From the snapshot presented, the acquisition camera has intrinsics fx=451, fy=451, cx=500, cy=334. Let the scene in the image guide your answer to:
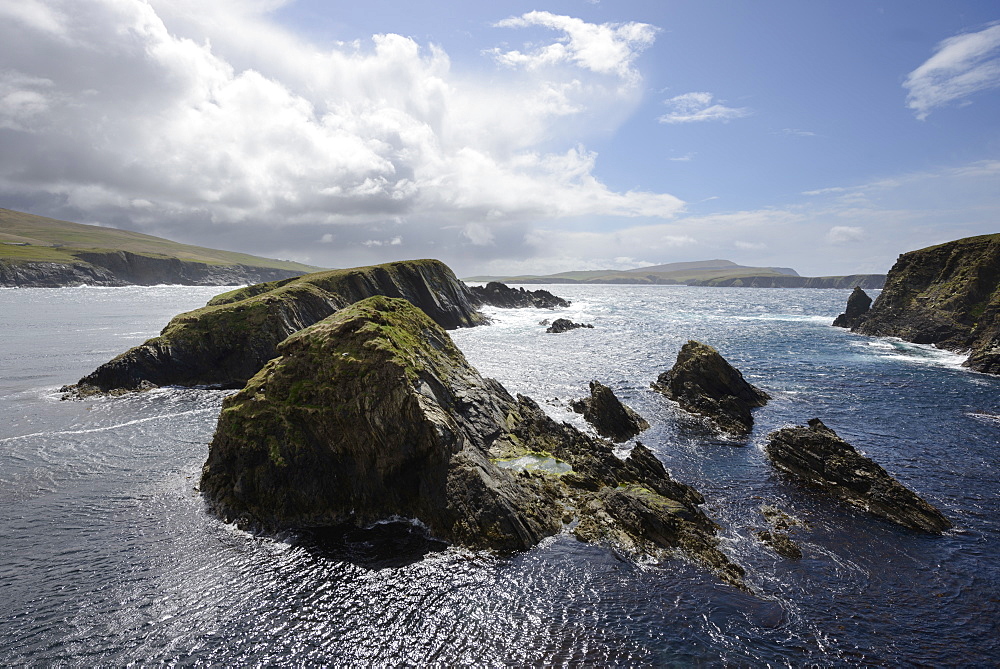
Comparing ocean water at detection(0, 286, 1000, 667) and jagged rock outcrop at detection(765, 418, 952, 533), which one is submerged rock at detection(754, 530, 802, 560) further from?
jagged rock outcrop at detection(765, 418, 952, 533)

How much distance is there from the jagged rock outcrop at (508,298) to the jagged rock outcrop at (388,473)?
4998 inches

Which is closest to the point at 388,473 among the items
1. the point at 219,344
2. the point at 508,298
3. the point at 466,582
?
the point at 466,582

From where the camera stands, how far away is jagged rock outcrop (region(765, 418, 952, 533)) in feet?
75.0

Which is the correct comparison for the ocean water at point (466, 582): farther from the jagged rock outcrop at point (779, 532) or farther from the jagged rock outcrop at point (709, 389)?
the jagged rock outcrop at point (709, 389)

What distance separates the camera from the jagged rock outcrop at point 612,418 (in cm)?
3584

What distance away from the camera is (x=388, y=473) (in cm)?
2227

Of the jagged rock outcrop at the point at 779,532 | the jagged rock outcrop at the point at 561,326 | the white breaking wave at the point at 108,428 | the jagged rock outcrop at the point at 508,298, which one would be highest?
the jagged rock outcrop at the point at 508,298

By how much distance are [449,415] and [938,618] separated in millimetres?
21671

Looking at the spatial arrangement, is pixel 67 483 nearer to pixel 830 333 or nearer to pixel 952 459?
pixel 952 459

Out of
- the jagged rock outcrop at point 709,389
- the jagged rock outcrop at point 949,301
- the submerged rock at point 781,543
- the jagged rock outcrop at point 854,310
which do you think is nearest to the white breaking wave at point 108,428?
the submerged rock at point 781,543

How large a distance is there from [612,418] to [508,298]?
433 feet

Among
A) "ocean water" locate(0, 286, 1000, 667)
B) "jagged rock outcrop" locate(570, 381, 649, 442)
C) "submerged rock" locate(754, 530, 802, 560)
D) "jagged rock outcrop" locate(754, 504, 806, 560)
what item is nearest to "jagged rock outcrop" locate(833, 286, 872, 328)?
"ocean water" locate(0, 286, 1000, 667)

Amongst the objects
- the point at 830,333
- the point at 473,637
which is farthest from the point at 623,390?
the point at 830,333

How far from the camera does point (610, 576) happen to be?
18.1 m
